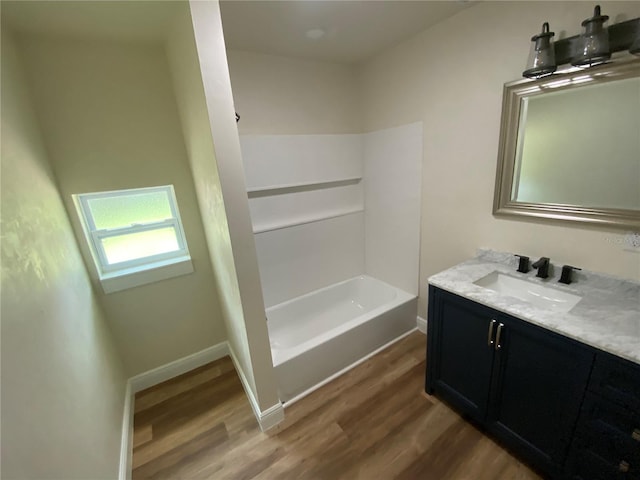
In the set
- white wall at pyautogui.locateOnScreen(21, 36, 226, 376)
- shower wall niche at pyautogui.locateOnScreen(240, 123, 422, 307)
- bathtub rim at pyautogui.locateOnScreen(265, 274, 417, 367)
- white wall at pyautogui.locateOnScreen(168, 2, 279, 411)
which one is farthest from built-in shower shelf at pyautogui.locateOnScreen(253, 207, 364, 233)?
bathtub rim at pyautogui.locateOnScreen(265, 274, 417, 367)

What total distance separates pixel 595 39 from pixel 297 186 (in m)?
1.96

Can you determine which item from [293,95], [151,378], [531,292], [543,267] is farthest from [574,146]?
[151,378]

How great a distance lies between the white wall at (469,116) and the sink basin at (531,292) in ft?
0.69

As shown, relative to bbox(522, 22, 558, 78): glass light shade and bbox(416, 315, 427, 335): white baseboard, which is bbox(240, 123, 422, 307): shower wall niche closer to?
bbox(416, 315, 427, 335): white baseboard

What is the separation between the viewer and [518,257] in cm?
172

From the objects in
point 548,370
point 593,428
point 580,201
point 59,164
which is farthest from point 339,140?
point 593,428

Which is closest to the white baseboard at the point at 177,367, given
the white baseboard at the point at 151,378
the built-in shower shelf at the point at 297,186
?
the white baseboard at the point at 151,378

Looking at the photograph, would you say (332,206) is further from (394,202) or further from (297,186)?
(394,202)

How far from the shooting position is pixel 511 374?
53.1 inches

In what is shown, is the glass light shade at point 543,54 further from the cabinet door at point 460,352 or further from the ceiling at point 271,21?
the cabinet door at point 460,352

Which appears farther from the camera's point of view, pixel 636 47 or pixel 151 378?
pixel 151 378

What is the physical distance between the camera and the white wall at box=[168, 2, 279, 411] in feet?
3.68

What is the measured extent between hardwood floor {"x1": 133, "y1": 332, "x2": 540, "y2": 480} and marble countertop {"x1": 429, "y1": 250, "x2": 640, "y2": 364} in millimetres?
873

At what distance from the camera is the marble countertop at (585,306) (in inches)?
40.8
